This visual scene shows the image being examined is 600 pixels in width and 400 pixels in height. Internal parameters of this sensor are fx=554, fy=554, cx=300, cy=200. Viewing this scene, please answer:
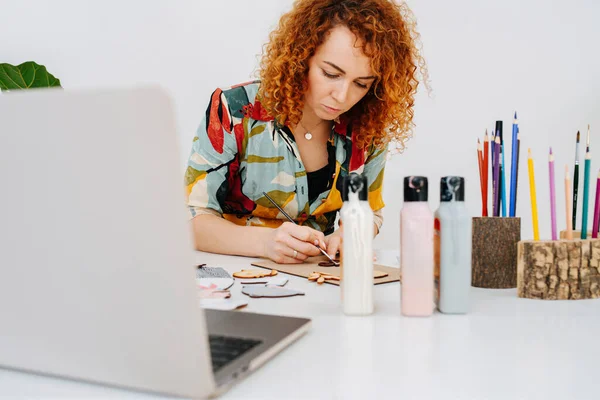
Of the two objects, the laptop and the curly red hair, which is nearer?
the laptop

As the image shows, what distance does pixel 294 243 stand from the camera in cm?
109

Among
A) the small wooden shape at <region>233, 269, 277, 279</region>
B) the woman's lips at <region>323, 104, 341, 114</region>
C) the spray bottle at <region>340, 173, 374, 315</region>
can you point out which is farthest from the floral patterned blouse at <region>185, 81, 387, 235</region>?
the spray bottle at <region>340, 173, 374, 315</region>

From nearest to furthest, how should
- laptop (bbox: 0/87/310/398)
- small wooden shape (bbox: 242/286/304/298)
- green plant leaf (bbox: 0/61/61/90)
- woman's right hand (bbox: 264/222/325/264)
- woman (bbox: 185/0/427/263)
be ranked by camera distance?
laptop (bbox: 0/87/310/398), small wooden shape (bbox: 242/286/304/298), woman's right hand (bbox: 264/222/325/264), woman (bbox: 185/0/427/263), green plant leaf (bbox: 0/61/61/90)

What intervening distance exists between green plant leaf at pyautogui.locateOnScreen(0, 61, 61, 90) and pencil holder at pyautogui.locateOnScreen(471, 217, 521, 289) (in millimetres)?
1744

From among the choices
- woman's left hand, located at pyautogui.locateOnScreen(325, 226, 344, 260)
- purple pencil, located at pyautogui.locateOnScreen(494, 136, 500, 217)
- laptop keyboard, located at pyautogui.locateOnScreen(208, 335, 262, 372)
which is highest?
purple pencil, located at pyautogui.locateOnScreen(494, 136, 500, 217)

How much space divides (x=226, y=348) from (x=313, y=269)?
523mm

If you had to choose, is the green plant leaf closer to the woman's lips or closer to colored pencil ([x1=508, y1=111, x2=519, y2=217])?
the woman's lips

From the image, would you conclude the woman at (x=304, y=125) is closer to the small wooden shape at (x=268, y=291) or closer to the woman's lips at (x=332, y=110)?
the woman's lips at (x=332, y=110)

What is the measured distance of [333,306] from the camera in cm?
78

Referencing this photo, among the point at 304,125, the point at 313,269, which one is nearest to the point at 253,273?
the point at 313,269

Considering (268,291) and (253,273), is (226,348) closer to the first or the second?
(268,291)

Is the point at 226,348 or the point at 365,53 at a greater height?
the point at 365,53

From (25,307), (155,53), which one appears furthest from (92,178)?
(155,53)

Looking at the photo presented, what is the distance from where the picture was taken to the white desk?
491 millimetres
